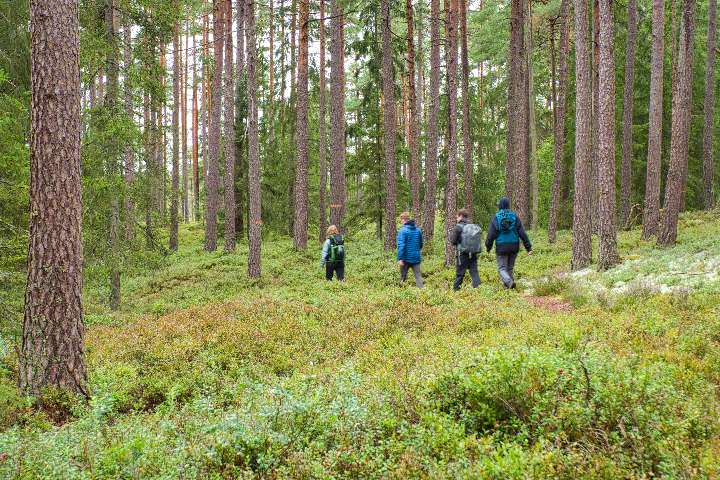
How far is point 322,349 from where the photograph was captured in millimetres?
8008

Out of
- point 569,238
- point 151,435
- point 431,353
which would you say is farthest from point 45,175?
point 569,238

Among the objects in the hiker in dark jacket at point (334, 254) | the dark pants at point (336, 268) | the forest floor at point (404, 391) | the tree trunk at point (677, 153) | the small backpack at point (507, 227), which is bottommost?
the forest floor at point (404, 391)

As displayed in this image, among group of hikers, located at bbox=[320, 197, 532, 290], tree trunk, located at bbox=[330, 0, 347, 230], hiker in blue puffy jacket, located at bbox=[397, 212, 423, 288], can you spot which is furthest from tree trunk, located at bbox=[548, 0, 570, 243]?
hiker in blue puffy jacket, located at bbox=[397, 212, 423, 288]

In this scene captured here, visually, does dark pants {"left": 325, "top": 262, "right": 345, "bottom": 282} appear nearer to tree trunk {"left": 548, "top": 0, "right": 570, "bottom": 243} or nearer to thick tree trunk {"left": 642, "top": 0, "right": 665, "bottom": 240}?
tree trunk {"left": 548, "top": 0, "right": 570, "bottom": 243}

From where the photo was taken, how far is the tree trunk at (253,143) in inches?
630

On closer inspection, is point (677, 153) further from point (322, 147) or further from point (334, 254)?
point (322, 147)

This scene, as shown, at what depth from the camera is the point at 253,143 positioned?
15.9 m

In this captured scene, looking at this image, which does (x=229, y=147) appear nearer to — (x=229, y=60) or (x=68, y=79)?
(x=229, y=60)

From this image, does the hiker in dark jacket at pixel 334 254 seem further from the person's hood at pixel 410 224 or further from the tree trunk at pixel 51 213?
the tree trunk at pixel 51 213

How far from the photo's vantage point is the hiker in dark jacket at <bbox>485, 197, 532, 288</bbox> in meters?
11.9

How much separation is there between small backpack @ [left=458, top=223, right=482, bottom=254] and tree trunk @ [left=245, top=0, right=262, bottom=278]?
7.47 meters

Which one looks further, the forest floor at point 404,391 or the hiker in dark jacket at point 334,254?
the hiker in dark jacket at point 334,254

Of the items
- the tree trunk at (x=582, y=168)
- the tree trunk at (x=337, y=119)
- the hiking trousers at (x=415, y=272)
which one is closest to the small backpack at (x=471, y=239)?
the hiking trousers at (x=415, y=272)

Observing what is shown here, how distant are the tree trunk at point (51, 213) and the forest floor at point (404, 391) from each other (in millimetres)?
515
